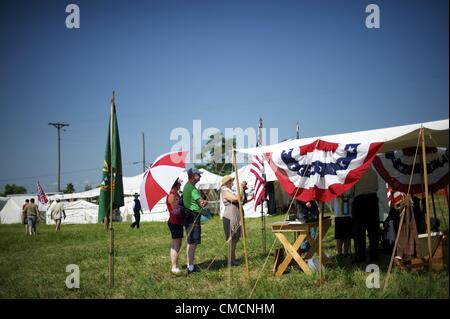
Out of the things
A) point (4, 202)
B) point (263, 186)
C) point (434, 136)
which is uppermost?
point (434, 136)

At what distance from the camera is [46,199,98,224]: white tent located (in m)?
27.6

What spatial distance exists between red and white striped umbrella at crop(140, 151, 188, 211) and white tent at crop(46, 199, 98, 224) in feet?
71.1

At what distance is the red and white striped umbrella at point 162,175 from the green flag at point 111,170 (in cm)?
102

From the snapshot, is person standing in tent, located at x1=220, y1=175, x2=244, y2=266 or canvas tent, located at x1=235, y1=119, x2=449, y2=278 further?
person standing in tent, located at x1=220, y1=175, x2=244, y2=266

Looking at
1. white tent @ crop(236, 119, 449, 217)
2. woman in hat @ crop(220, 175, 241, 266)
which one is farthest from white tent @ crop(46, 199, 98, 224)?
white tent @ crop(236, 119, 449, 217)

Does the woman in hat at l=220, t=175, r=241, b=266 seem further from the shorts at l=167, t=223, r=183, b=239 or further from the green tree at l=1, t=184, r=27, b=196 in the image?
the green tree at l=1, t=184, r=27, b=196

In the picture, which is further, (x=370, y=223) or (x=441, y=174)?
(x=370, y=223)

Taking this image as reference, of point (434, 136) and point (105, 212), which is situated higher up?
point (434, 136)

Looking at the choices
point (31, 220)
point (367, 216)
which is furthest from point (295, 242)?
point (31, 220)

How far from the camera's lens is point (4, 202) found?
1342 inches
